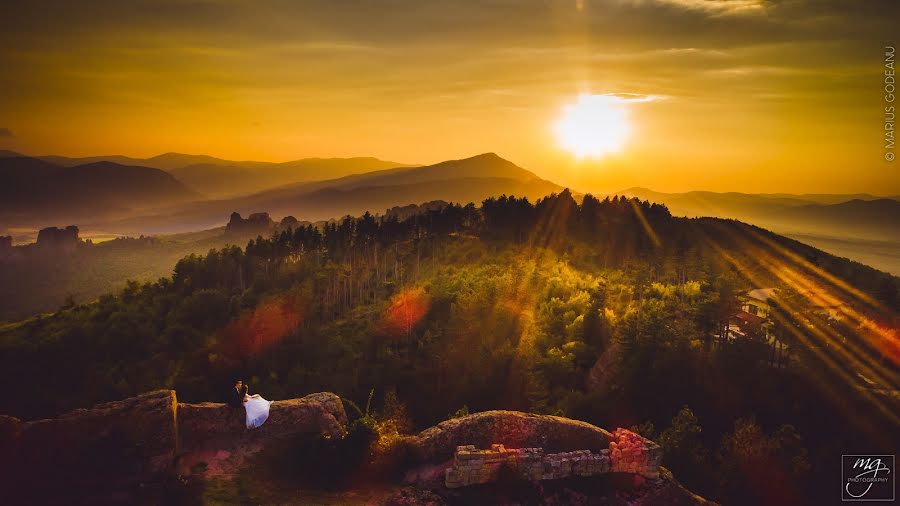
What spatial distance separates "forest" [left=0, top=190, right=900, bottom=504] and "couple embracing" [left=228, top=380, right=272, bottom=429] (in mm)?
12695

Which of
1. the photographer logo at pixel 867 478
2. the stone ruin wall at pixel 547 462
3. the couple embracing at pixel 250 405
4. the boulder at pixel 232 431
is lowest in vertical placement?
the photographer logo at pixel 867 478

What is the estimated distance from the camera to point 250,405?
2220cm

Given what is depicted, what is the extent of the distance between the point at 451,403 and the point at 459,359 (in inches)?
299

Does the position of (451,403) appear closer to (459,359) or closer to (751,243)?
(459,359)

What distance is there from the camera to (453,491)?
67.0ft

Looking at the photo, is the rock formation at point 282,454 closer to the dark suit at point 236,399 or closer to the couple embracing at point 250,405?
the dark suit at point 236,399

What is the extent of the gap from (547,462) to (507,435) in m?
2.30

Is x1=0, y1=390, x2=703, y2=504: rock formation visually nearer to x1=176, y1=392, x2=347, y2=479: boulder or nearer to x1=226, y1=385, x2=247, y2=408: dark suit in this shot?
x1=176, y1=392, x2=347, y2=479: boulder

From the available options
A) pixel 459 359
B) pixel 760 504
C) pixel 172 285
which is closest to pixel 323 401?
pixel 760 504

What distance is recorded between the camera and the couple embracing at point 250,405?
2212 cm

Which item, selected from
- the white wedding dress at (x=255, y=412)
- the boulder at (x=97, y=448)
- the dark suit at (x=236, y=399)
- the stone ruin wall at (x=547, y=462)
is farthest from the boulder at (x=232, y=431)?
the stone ruin wall at (x=547, y=462)

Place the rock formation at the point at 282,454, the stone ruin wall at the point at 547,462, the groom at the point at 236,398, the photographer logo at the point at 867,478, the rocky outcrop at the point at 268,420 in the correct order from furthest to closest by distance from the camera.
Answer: the photographer logo at the point at 867,478 → the groom at the point at 236,398 → the rocky outcrop at the point at 268,420 → the stone ruin wall at the point at 547,462 → the rock formation at the point at 282,454

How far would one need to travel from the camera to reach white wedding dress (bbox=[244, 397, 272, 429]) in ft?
72.4

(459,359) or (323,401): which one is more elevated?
(323,401)
